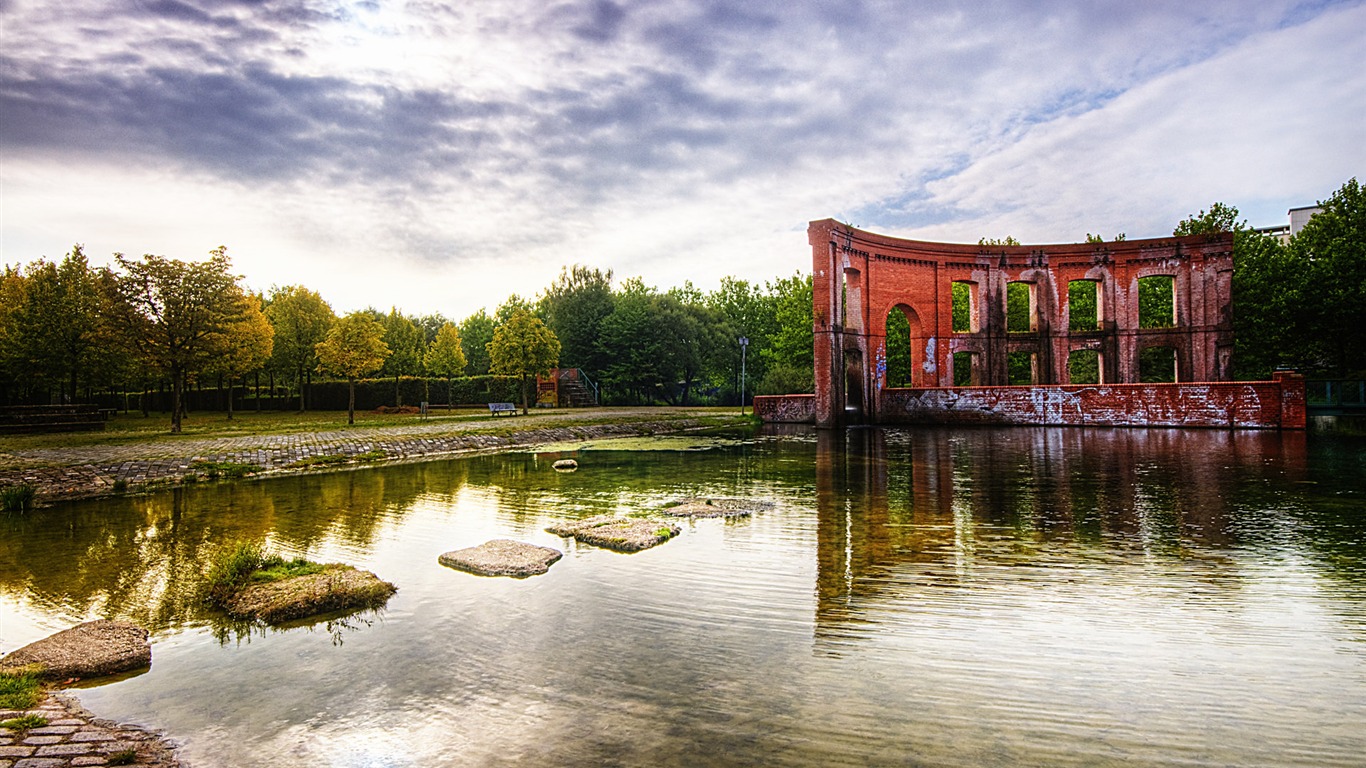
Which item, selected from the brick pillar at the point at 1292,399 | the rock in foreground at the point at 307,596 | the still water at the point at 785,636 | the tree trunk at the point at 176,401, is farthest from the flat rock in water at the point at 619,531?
the brick pillar at the point at 1292,399

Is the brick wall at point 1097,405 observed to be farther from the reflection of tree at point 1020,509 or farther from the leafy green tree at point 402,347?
the leafy green tree at point 402,347

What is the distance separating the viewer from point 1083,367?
3644 centimetres

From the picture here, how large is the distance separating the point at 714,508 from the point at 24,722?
6.32 meters

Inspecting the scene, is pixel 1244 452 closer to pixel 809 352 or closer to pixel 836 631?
pixel 836 631

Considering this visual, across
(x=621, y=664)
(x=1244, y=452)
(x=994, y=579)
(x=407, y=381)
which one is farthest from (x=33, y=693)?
(x=407, y=381)

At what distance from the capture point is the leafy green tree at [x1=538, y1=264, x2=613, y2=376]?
160 feet

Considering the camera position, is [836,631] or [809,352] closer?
[836,631]

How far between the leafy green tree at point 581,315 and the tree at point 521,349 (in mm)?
14260

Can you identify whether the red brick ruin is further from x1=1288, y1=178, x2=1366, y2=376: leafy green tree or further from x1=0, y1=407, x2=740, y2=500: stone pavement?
x1=0, y1=407, x2=740, y2=500: stone pavement

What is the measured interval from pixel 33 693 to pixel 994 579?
577cm

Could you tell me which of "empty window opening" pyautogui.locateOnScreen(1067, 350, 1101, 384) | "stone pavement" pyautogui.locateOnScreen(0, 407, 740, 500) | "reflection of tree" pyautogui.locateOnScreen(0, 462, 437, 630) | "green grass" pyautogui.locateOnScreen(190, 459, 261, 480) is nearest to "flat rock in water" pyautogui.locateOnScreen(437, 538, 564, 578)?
"reflection of tree" pyautogui.locateOnScreen(0, 462, 437, 630)

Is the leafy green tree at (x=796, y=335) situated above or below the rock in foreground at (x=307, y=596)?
above

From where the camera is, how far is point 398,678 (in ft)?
12.2

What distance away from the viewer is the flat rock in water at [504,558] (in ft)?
19.1
